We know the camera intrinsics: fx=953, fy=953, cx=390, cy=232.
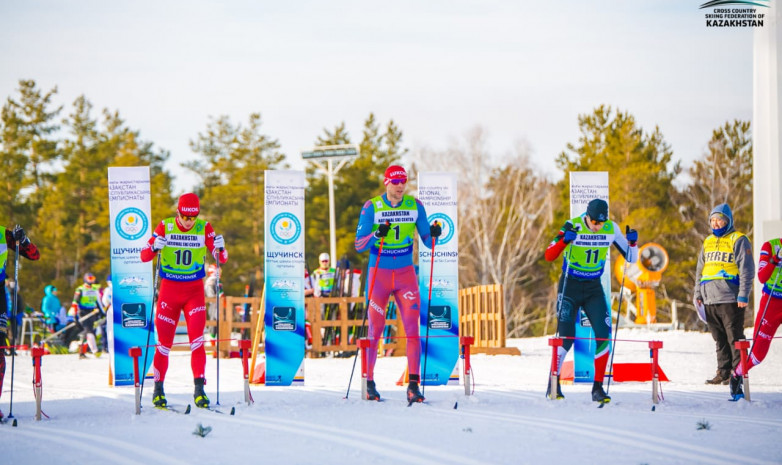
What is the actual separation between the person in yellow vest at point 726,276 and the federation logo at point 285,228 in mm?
4565

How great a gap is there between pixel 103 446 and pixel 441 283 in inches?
208

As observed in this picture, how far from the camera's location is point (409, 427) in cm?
741

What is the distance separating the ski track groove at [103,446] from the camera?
6.22m

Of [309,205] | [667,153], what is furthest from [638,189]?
[309,205]

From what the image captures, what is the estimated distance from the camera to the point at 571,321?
945 centimetres

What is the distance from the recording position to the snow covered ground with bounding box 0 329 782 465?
20.6ft

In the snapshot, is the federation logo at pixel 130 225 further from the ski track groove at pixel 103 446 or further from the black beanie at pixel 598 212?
the black beanie at pixel 598 212

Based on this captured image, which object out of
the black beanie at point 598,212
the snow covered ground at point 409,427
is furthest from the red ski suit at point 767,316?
the black beanie at point 598,212

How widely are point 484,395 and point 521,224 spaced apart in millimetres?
34339

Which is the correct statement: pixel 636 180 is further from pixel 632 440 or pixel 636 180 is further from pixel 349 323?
pixel 632 440

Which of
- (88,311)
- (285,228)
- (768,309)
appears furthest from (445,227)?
(88,311)

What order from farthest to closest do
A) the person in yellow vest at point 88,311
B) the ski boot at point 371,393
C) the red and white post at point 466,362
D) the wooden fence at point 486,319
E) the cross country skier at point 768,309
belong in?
the person in yellow vest at point 88,311 → the wooden fence at point 486,319 → the red and white post at point 466,362 → the cross country skier at point 768,309 → the ski boot at point 371,393

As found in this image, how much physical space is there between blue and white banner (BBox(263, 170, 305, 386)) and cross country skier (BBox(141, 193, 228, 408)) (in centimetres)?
200

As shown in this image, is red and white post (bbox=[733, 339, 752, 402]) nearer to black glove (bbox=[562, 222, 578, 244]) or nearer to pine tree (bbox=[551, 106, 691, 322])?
black glove (bbox=[562, 222, 578, 244])
